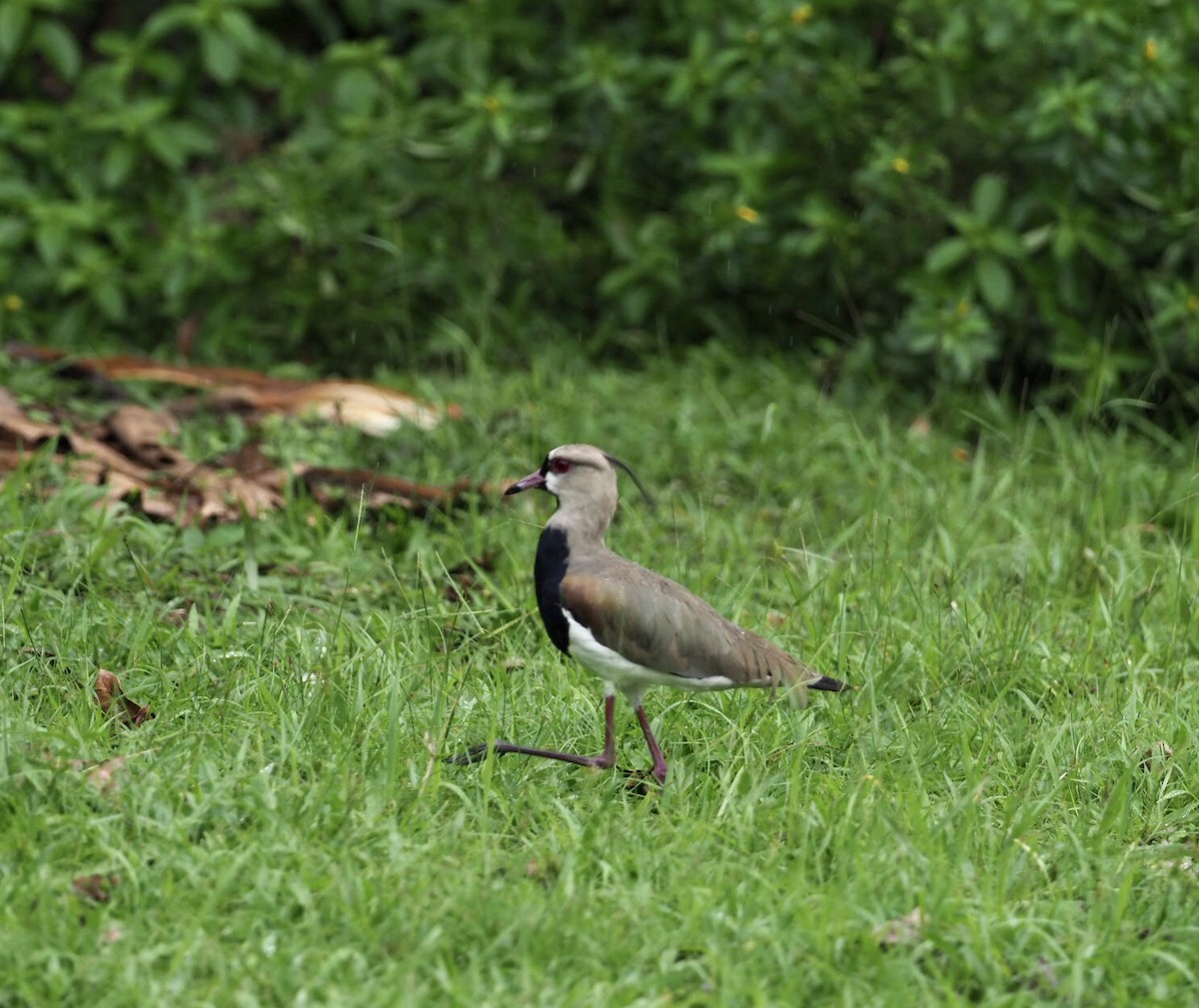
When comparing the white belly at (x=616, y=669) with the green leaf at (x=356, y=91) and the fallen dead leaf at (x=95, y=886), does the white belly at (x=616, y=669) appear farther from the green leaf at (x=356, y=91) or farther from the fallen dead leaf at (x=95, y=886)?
the green leaf at (x=356, y=91)

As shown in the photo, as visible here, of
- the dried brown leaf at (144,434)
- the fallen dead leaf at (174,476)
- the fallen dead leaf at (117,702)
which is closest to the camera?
the fallen dead leaf at (117,702)

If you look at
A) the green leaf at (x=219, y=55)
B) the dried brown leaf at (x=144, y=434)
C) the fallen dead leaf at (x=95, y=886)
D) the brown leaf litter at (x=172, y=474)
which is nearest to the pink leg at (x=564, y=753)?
the fallen dead leaf at (x=95, y=886)

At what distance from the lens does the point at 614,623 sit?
3.82 m

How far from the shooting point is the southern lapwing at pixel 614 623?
3840 millimetres

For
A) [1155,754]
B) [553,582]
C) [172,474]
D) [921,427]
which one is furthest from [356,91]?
[1155,754]

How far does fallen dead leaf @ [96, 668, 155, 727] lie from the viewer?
160 inches

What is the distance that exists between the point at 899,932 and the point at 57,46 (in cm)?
571

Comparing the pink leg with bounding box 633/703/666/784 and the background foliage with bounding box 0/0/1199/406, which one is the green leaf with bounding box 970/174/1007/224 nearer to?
the background foliage with bounding box 0/0/1199/406

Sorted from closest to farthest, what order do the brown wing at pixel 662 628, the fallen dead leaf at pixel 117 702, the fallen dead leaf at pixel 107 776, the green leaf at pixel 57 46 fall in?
the fallen dead leaf at pixel 107 776
the brown wing at pixel 662 628
the fallen dead leaf at pixel 117 702
the green leaf at pixel 57 46

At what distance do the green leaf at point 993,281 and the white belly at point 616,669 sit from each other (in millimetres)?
3256

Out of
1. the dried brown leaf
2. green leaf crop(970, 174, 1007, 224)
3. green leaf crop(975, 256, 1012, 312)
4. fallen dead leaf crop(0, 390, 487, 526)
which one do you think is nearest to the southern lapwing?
fallen dead leaf crop(0, 390, 487, 526)

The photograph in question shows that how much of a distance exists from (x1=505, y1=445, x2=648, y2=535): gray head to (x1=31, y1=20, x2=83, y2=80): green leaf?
437 cm

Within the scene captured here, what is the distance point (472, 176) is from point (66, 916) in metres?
4.70

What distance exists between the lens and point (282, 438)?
5.93 m
